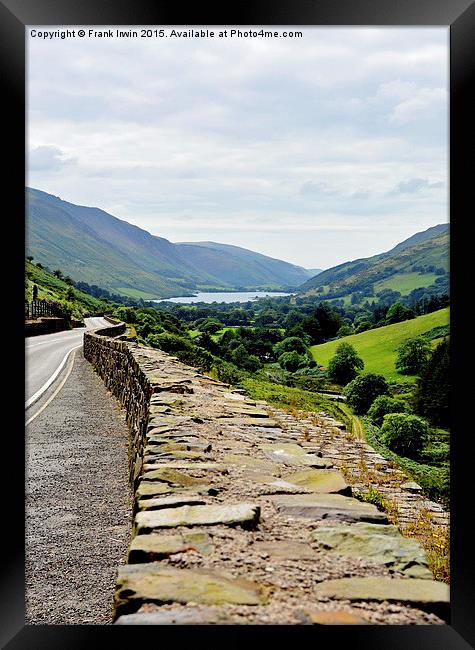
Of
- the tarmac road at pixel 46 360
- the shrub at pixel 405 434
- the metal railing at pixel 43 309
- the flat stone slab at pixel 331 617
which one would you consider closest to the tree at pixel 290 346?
the tarmac road at pixel 46 360

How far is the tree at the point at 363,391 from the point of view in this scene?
1770cm

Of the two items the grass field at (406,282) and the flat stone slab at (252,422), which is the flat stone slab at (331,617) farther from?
the grass field at (406,282)

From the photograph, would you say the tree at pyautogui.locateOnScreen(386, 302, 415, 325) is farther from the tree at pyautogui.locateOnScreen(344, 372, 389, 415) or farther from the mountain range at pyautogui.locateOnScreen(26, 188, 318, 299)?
the mountain range at pyautogui.locateOnScreen(26, 188, 318, 299)

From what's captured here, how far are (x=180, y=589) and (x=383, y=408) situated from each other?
628 inches

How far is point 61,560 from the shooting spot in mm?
4344

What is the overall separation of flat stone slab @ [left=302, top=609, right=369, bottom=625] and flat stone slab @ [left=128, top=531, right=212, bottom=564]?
0.42 meters

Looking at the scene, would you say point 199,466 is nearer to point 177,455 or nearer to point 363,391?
point 177,455

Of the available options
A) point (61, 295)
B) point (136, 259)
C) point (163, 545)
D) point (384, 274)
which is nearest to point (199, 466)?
point (163, 545)

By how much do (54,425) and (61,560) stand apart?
4383mm

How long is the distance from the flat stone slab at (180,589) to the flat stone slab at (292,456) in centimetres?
129

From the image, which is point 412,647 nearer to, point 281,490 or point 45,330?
point 281,490

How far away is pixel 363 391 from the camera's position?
62.0 ft

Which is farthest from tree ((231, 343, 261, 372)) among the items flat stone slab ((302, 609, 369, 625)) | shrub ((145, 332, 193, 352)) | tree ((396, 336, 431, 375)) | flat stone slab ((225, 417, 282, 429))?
flat stone slab ((302, 609, 369, 625))
